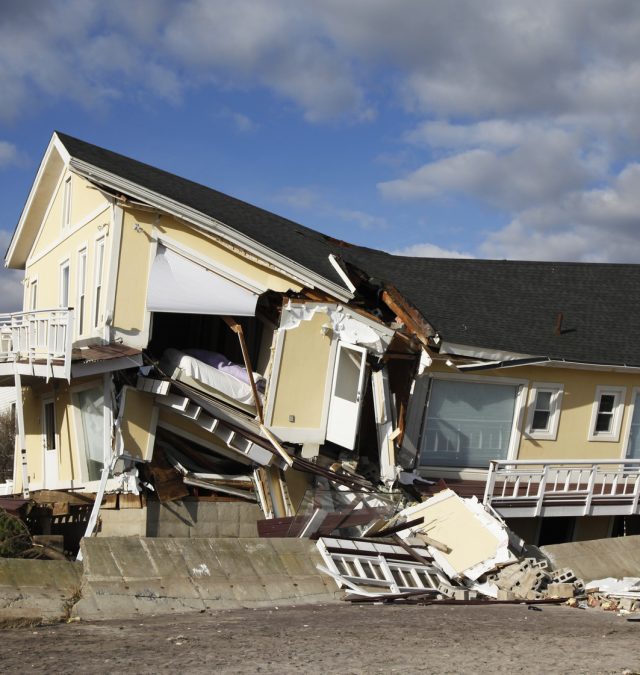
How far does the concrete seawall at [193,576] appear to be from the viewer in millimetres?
11695

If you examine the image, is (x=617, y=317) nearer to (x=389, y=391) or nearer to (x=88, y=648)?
(x=389, y=391)

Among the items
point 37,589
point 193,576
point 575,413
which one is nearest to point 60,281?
point 193,576

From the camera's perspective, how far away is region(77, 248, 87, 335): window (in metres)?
17.8

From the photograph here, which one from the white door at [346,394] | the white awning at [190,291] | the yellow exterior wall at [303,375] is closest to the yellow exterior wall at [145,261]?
the white awning at [190,291]

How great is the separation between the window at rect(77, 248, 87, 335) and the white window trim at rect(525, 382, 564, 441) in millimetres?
8858

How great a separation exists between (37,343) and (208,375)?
2.91 m

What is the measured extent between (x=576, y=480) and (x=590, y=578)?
3739 mm

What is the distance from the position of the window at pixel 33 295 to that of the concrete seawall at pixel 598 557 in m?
13.0

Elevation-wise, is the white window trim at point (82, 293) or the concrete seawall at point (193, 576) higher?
the white window trim at point (82, 293)

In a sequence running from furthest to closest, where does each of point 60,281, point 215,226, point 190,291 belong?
point 60,281 → point 190,291 → point 215,226

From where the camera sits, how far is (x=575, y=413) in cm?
1945

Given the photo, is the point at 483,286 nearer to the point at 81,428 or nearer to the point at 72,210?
the point at 72,210

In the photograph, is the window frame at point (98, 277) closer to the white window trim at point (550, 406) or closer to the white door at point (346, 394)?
the white door at point (346, 394)

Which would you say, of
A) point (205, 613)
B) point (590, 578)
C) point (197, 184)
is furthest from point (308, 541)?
point (197, 184)
